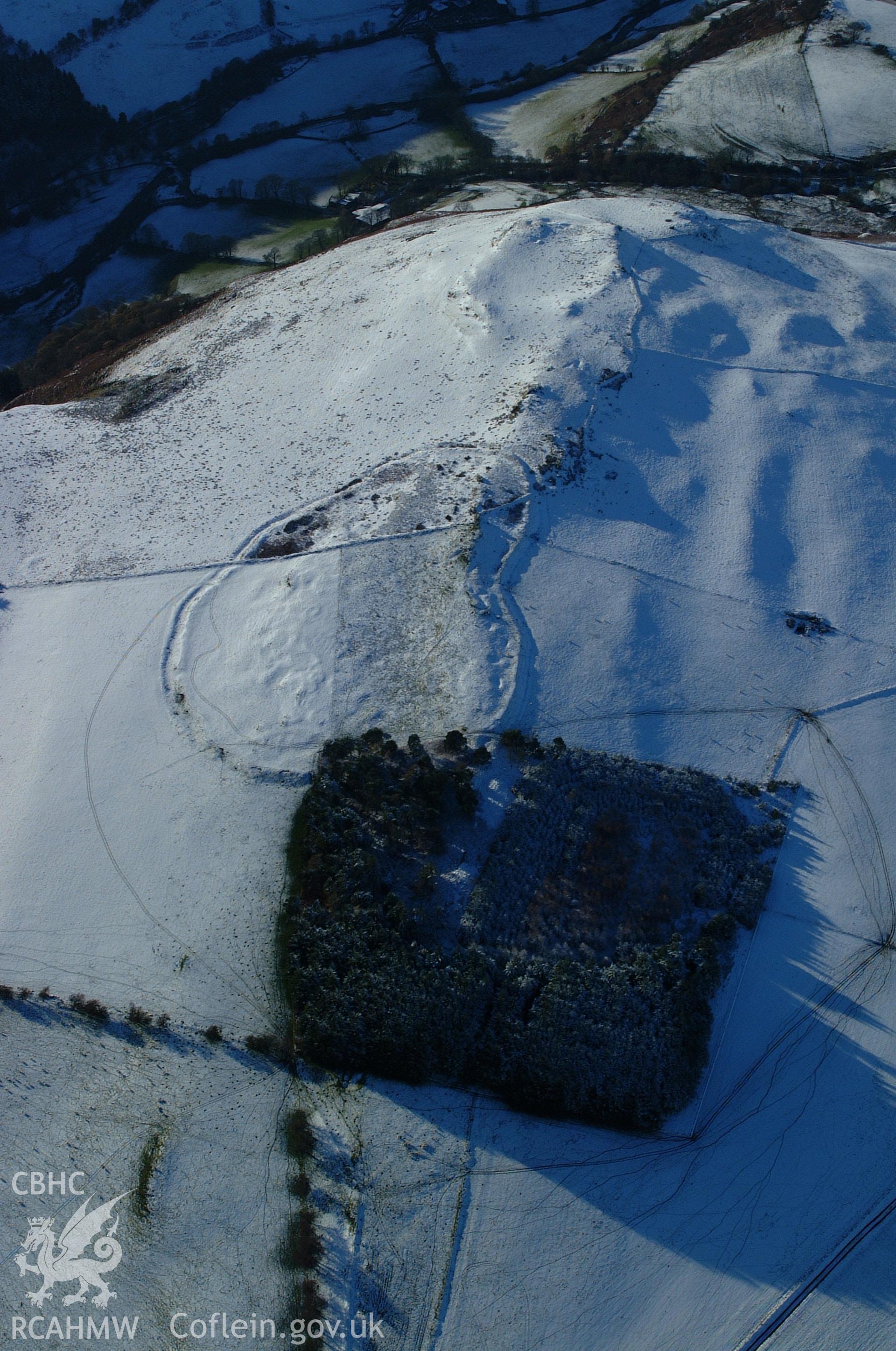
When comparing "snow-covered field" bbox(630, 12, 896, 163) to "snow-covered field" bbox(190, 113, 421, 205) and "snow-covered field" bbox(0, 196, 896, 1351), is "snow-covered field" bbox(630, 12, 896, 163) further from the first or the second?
"snow-covered field" bbox(190, 113, 421, 205)

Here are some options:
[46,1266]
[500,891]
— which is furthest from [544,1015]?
[46,1266]

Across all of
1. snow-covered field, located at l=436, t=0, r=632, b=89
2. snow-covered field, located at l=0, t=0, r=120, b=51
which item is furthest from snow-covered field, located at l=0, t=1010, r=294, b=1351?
snow-covered field, located at l=0, t=0, r=120, b=51

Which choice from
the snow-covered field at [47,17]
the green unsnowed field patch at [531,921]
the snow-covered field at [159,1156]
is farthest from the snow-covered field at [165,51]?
the snow-covered field at [159,1156]

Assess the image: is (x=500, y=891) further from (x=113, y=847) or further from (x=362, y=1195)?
(x=113, y=847)

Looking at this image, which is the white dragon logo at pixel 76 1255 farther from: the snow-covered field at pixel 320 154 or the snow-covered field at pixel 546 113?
the snow-covered field at pixel 320 154

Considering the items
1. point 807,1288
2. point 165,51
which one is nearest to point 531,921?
point 807,1288
